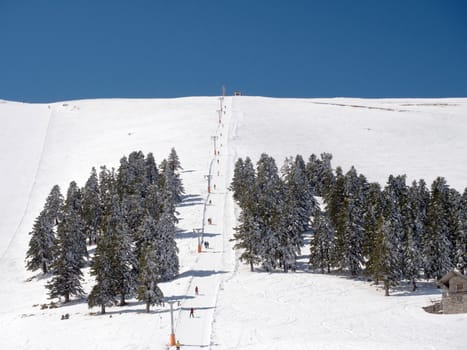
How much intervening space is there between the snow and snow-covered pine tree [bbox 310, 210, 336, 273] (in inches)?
89.4

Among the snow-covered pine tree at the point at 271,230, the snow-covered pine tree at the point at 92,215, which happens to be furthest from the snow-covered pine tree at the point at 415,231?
the snow-covered pine tree at the point at 92,215

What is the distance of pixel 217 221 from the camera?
84.1 metres

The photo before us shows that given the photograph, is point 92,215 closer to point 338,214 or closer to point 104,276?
point 104,276

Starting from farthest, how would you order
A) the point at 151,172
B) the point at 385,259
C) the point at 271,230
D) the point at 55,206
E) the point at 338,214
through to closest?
the point at 151,172 < the point at 55,206 < the point at 338,214 < the point at 271,230 < the point at 385,259

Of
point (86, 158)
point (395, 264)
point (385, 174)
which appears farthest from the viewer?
point (86, 158)

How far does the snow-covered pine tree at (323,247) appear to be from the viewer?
6494 centimetres

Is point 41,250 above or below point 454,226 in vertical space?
below

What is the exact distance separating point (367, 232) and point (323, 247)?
5367mm

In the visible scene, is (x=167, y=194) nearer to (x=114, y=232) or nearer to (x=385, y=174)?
(x=114, y=232)

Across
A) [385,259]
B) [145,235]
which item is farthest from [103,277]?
[385,259]

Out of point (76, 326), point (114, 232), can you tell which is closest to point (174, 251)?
point (114, 232)

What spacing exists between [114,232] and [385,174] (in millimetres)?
68390

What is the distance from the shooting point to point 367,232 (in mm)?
65062

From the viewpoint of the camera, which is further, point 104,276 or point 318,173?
point 318,173
